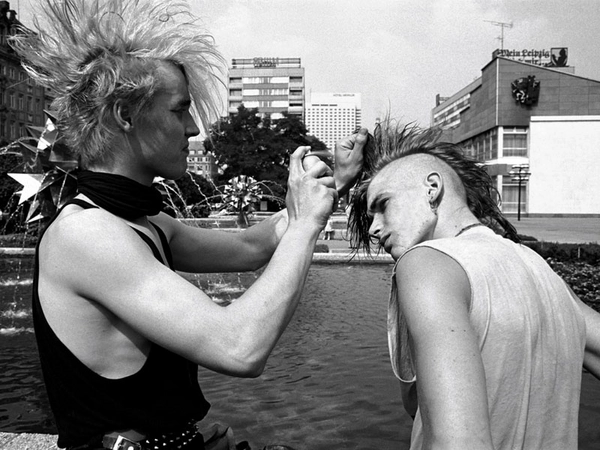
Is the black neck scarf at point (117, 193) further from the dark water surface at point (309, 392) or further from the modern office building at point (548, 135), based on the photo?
the modern office building at point (548, 135)

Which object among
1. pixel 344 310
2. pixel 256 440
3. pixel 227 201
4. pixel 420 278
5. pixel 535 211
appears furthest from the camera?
pixel 535 211

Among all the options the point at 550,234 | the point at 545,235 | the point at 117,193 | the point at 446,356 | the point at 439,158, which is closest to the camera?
the point at 446,356

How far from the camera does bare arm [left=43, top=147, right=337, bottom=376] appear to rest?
149cm

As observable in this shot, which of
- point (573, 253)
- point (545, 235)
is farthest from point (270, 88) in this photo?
point (573, 253)

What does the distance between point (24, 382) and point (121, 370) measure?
462cm

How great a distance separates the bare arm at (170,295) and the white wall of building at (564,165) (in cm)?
6114

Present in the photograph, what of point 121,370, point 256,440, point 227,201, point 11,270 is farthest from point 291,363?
point 227,201

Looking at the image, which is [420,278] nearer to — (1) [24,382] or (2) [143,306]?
(2) [143,306]

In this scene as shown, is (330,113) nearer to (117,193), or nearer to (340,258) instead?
(340,258)

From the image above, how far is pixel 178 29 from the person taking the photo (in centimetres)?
185

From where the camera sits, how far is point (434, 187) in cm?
182

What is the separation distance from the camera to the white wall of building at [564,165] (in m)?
58.4

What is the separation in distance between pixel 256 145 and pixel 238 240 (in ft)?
183

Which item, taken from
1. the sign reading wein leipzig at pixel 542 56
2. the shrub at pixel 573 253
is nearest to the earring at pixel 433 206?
the shrub at pixel 573 253
